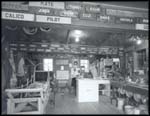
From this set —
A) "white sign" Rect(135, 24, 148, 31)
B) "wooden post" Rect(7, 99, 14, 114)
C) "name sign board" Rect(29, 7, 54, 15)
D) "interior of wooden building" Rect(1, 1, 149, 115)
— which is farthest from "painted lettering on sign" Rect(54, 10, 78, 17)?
"wooden post" Rect(7, 99, 14, 114)

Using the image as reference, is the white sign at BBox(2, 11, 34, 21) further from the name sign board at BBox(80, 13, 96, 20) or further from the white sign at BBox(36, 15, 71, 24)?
the name sign board at BBox(80, 13, 96, 20)

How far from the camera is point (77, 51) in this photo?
615 centimetres

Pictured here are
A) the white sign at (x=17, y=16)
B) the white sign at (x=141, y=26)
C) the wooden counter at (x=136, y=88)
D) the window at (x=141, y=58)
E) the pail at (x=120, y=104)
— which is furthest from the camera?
the window at (x=141, y=58)

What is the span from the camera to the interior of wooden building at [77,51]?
2182mm

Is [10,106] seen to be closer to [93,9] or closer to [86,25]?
[86,25]

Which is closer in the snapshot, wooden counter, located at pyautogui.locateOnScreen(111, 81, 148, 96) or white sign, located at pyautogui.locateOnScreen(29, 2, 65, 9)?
white sign, located at pyautogui.locateOnScreen(29, 2, 65, 9)

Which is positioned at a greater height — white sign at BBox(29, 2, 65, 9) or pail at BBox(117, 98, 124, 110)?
white sign at BBox(29, 2, 65, 9)

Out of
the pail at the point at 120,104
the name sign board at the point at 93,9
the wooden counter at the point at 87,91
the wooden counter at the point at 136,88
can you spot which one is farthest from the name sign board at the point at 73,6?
the pail at the point at 120,104

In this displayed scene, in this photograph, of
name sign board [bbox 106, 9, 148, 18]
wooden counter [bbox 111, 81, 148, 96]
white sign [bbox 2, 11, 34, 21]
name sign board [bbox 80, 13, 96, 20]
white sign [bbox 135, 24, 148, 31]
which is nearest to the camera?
white sign [bbox 2, 11, 34, 21]

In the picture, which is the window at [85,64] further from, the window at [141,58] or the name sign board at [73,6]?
the name sign board at [73,6]

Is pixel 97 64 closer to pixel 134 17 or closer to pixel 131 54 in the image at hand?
pixel 131 54

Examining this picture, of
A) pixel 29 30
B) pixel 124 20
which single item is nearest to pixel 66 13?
pixel 124 20

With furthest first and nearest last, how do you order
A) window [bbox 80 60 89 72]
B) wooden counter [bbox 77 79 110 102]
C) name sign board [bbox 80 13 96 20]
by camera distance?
window [bbox 80 60 89 72] < wooden counter [bbox 77 79 110 102] < name sign board [bbox 80 13 96 20]

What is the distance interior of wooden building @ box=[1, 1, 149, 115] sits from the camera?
2.18 m
